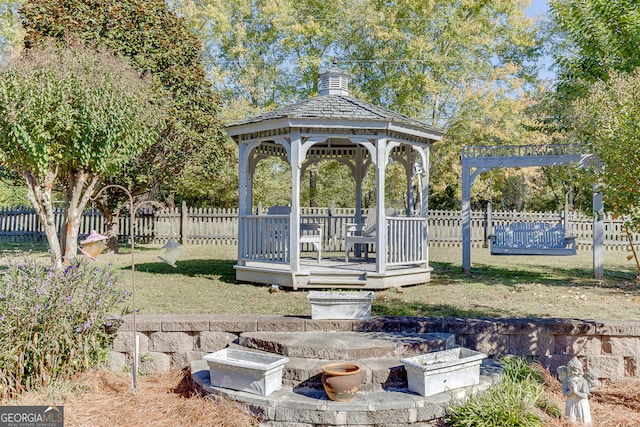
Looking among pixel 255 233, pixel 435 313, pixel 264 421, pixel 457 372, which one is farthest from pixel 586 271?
pixel 264 421

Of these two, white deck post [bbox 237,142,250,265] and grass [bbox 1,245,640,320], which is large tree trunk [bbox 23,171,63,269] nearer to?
grass [bbox 1,245,640,320]

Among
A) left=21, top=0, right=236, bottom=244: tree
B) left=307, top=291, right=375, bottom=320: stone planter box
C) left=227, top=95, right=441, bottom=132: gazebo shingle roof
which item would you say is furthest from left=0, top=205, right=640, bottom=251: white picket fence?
left=307, top=291, right=375, bottom=320: stone planter box

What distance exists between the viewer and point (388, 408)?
3.43m

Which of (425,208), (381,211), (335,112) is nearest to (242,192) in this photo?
(335,112)

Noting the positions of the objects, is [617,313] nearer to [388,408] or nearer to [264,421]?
[388,408]

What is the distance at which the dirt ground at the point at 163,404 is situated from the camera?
3.49 metres

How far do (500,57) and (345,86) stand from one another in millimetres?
15263

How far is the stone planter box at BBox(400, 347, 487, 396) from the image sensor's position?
357 centimetres

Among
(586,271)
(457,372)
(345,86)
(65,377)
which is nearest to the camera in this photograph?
(457,372)

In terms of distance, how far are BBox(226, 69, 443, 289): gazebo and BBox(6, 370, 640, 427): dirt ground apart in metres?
4.06

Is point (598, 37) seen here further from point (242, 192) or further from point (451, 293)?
point (242, 192)

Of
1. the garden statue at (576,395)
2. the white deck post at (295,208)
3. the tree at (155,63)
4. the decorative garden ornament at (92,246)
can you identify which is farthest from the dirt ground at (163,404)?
the tree at (155,63)

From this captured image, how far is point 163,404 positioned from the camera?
3.82 meters

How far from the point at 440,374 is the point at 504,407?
0.48 metres
